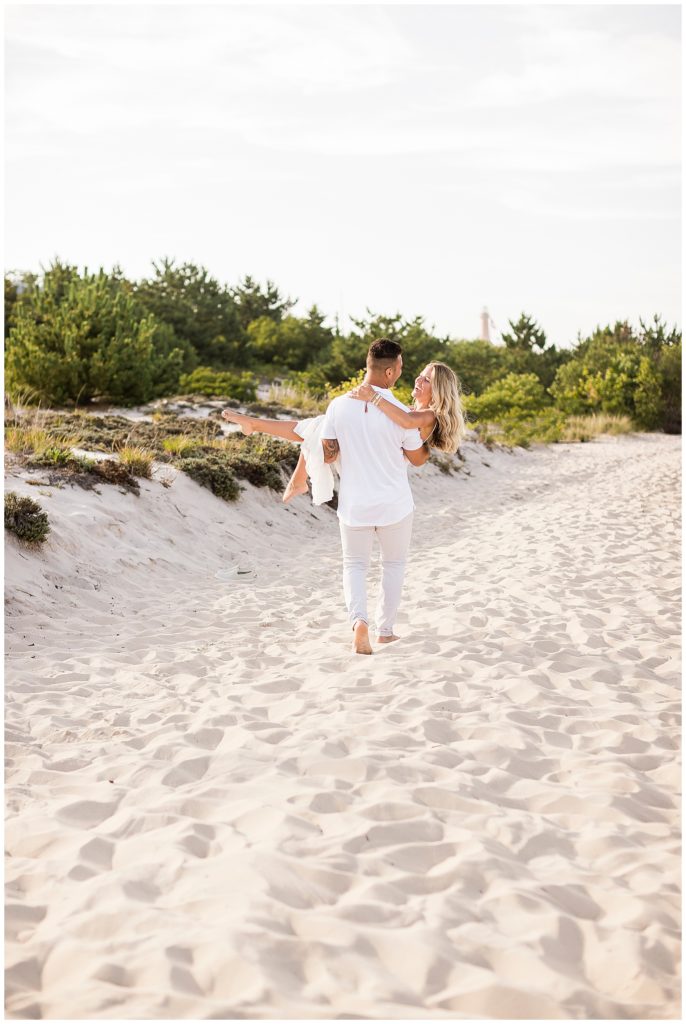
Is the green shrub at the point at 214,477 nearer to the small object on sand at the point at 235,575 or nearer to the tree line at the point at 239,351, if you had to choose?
the small object on sand at the point at 235,575

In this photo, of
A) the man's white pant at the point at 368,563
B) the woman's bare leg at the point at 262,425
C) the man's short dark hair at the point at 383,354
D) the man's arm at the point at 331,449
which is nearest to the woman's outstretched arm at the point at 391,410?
the man's short dark hair at the point at 383,354

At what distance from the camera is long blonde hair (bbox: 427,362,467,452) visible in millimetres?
5812

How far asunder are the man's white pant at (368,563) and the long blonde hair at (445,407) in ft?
1.93

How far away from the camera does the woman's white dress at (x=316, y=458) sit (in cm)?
582

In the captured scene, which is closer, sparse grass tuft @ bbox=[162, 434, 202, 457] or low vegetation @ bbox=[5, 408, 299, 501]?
low vegetation @ bbox=[5, 408, 299, 501]

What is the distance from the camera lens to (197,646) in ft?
20.6

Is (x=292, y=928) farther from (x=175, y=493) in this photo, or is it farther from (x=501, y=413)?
(x=501, y=413)

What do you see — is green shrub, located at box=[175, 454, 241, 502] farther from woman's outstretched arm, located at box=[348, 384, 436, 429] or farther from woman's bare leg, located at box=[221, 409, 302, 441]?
woman's outstretched arm, located at box=[348, 384, 436, 429]

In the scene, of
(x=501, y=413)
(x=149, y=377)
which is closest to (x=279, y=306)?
(x=501, y=413)

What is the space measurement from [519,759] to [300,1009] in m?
2.02

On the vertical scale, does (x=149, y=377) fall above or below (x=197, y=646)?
above

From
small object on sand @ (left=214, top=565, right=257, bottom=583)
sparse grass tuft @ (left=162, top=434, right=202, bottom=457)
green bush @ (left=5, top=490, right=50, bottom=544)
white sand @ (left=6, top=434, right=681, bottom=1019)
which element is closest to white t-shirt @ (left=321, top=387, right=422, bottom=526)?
white sand @ (left=6, top=434, right=681, bottom=1019)

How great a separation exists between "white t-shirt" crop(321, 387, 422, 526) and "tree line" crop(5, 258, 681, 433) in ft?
47.9

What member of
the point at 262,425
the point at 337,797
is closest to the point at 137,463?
the point at 262,425
